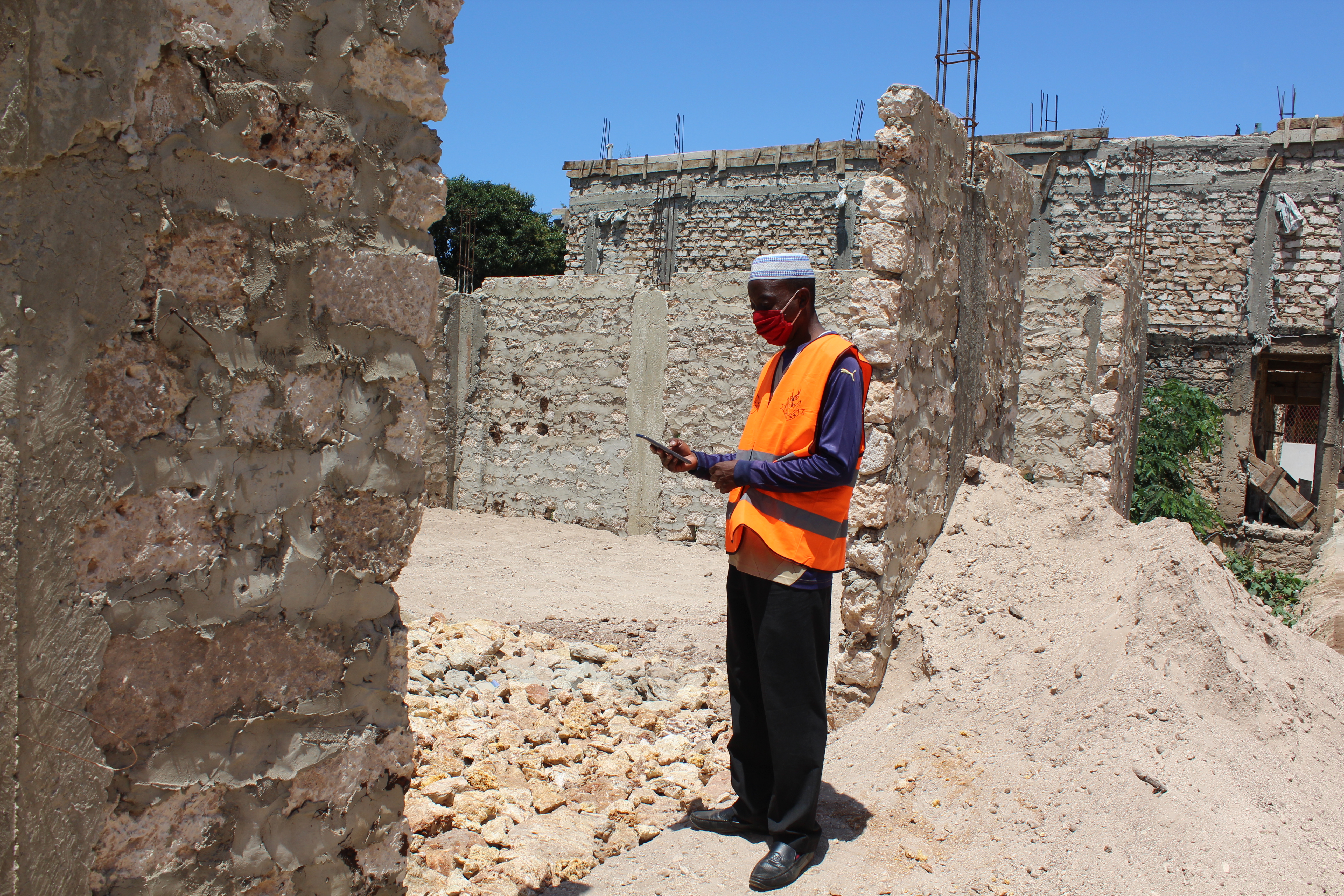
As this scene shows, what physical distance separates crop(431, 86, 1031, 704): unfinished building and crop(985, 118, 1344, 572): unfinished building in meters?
3.90

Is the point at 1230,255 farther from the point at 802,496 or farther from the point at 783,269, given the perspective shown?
the point at 802,496

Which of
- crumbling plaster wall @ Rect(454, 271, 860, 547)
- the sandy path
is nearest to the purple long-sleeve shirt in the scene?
the sandy path

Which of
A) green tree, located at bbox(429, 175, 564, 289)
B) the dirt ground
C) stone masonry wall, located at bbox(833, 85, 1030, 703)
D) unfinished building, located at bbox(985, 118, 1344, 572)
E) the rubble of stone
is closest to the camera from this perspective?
the rubble of stone

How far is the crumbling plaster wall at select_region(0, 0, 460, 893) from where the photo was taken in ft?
4.94

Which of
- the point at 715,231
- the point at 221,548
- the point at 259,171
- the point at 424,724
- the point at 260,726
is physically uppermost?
the point at 715,231

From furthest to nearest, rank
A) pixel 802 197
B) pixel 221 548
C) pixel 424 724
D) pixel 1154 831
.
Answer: pixel 802 197
pixel 424 724
pixel 1154 831
pixel 221 548

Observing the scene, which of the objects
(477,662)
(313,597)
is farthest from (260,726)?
(477,662)

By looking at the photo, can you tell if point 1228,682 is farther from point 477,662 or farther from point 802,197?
point 802,197

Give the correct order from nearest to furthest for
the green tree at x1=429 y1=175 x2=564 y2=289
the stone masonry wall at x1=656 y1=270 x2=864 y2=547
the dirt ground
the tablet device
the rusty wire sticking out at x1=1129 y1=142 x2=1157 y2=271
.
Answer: the tablet device, the dirt ground, the stone masonry wall at x1=656 y1=270 x2=864 y2=547, the rusty wire sticking out at x1=1129 y1=142 x2=1157 y2=271, the green tree at x1=429 y1=175 x2=564 y2=289

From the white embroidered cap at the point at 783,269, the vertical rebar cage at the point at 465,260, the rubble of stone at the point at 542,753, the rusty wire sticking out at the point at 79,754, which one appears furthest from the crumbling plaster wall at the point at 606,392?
the rusty wire sticking out at the point at 79,754

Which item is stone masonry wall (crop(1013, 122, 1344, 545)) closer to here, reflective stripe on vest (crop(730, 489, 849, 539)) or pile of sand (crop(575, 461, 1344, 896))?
pile of sand (crop(575, 461, 1344, 896))

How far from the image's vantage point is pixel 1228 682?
135 inches

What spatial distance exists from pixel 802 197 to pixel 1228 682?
13.8 meters

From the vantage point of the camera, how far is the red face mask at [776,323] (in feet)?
9.55
